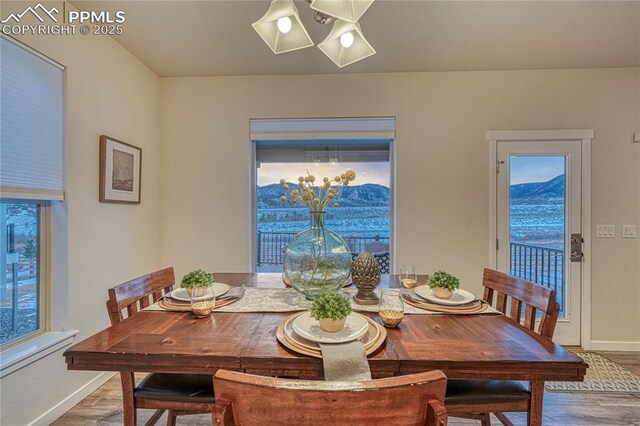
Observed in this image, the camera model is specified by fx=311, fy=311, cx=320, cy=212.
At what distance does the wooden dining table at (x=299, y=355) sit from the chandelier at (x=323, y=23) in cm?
127

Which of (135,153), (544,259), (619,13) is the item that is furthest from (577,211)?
(135,153)

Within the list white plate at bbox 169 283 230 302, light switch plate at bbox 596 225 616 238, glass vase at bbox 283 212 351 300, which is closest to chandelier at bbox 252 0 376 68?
glass vase at bbox 283 212 351 300

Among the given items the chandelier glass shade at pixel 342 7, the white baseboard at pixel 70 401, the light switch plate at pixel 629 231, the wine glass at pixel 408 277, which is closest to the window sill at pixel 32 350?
the white baseboard at pixel 70 401

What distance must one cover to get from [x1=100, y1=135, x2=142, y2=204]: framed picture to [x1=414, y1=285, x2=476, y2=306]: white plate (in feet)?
7.45

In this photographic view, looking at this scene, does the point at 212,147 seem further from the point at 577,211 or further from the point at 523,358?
the point at 577,211

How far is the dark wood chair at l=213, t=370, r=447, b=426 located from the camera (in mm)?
595

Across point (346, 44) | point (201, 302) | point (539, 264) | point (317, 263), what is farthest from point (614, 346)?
point (201, 302)

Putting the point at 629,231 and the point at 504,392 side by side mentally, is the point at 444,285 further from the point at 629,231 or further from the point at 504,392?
the point at 629,231

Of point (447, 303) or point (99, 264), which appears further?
point (99, 264)

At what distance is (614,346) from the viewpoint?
111 inches

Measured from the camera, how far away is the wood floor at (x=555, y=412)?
187cm

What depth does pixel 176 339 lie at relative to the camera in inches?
42.0

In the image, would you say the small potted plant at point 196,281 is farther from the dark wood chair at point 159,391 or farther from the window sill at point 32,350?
the window sill at point 32,350

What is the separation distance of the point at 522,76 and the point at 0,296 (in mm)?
4206
